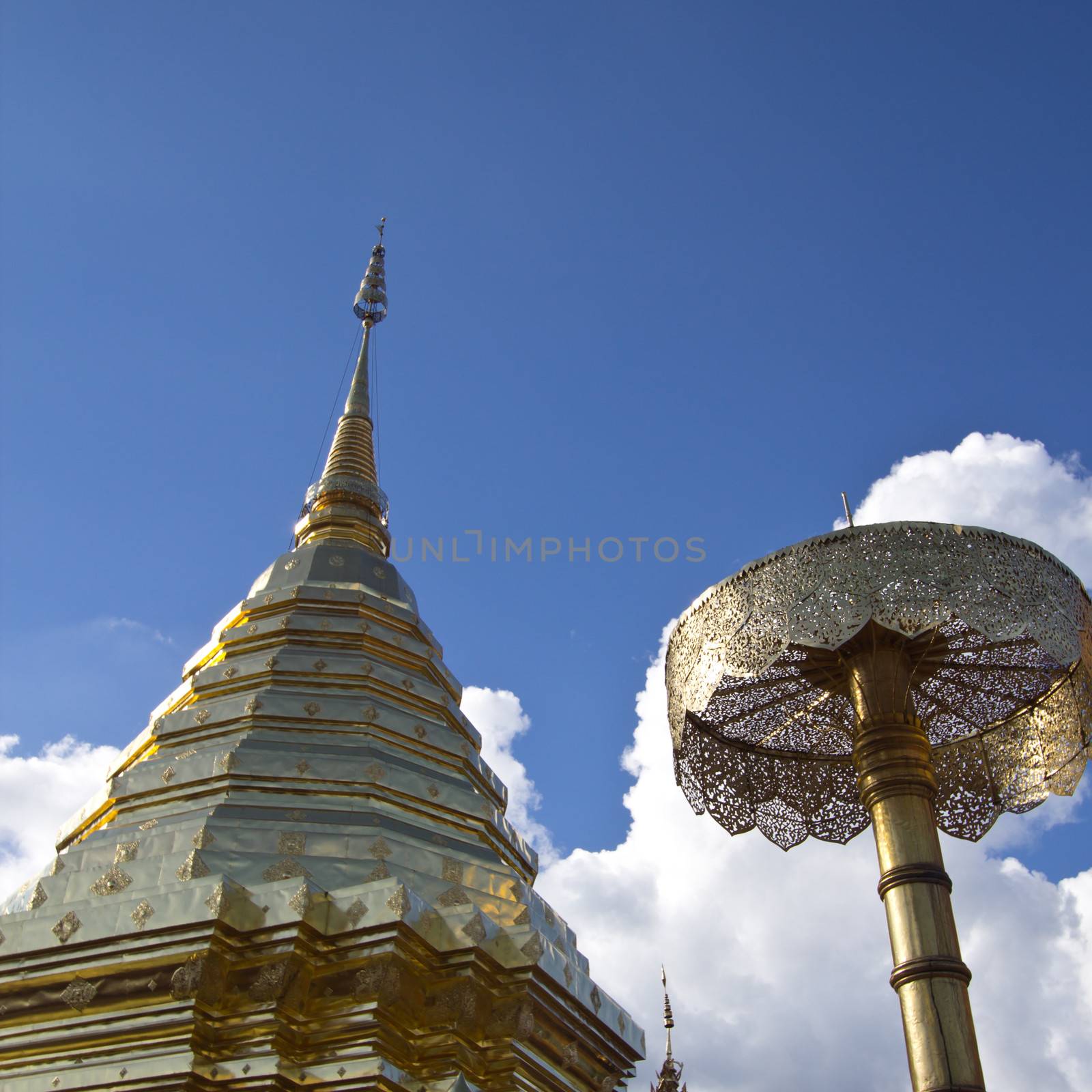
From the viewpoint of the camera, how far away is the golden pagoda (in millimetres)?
8898

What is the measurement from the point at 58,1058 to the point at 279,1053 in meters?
1.51

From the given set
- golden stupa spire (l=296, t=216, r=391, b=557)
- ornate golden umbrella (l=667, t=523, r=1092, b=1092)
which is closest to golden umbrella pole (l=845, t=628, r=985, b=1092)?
ornate golden umbrella (l=667, t=523, r=1092, b=1092)

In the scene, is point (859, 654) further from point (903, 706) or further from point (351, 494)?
point (351, 494)

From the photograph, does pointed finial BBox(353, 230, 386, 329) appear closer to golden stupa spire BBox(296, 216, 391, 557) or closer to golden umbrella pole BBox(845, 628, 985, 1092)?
golden stupa spire BBox(296, 216, 391, 557)

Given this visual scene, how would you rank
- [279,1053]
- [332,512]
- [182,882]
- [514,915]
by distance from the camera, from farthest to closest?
[332,512]
[514,915]
[182,882]
[279,1053]

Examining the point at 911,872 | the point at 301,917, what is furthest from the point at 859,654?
the point at 301,917

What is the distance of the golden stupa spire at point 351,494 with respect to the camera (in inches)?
616

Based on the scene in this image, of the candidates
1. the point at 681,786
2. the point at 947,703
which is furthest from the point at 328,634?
the point at 947,703

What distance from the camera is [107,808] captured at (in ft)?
38.4

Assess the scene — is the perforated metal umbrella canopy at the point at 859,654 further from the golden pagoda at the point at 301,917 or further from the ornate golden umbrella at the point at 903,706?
the golden pagoda at the point at 301,917

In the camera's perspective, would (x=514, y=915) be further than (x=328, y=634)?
No

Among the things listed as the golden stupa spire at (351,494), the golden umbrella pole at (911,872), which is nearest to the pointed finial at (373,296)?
the golden stupa spire at (351,494)

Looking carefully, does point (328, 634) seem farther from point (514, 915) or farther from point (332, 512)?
point (514, 915)

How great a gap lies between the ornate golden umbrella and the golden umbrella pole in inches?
0.5
